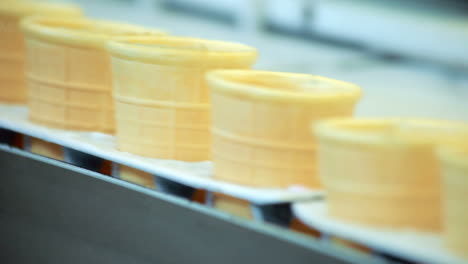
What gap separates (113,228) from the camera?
72.0 inches

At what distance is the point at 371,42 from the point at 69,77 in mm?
3272

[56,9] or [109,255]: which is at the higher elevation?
[56,9]

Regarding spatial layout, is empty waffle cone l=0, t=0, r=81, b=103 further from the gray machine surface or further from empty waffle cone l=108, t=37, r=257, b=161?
empty waffle cone l=108, t=37, r=257, b=161

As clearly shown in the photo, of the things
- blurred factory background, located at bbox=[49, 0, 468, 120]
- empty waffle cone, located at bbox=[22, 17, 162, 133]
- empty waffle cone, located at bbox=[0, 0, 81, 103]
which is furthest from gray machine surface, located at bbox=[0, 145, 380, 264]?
blurred factory background, located at bbox=[49, 0, 468, 120]

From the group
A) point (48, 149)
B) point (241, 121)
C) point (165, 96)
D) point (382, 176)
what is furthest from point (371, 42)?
point (382, 176)

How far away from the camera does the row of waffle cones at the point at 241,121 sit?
52.0 inches

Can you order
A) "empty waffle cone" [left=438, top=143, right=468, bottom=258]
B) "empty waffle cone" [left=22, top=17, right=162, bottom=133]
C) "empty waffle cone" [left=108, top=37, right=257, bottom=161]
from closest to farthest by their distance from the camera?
1. "empty waffle cone" [left=438, top=143, right=468, bottom=258]
2. "empty waffle cone" [left=108, top=37, right=257, bottom=161]
3. "empty waffle cone" [left=22, top=17, right=162, bottom=133]

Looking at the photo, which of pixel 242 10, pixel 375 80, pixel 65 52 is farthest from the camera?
pixel 242 10

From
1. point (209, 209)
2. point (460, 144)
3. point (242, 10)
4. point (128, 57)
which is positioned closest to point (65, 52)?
point (128, 57)

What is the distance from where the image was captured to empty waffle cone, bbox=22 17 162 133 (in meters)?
1.99

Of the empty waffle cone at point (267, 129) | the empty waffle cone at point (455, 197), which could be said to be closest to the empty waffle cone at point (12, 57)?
the empty waffle cone at point (267, 129)

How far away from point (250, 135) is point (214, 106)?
0.40 feet

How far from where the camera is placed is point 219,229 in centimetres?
157

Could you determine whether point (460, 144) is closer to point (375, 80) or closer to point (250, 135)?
point (250, 135)
